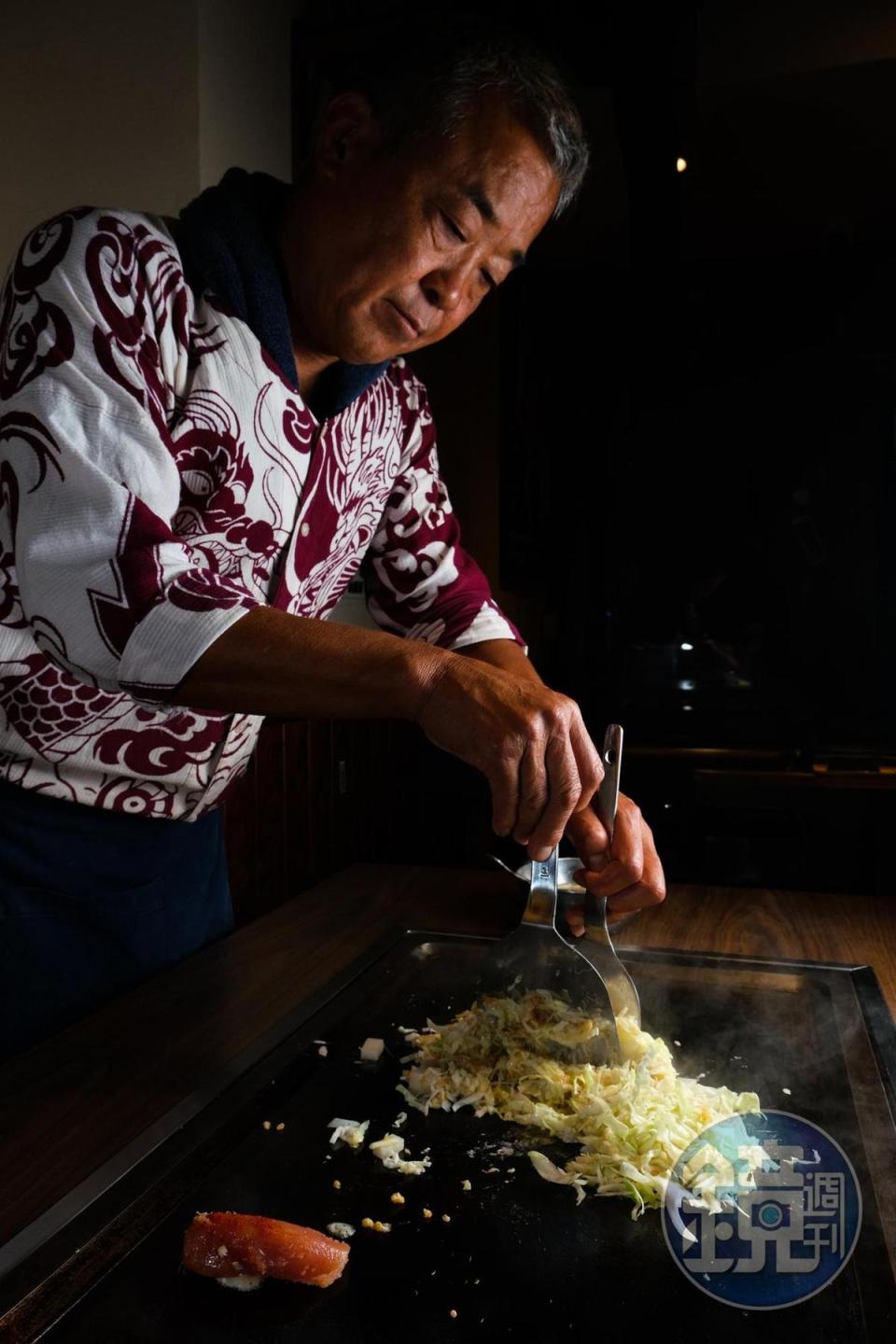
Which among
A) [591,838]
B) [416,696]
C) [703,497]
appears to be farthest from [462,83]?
[703,497]

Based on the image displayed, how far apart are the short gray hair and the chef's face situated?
2 centimetres

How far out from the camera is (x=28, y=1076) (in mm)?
1005

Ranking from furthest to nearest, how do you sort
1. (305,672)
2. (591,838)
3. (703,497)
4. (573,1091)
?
(703,497) → (591,838) → (573,1091) → (305,672)

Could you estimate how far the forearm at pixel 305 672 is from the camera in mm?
971

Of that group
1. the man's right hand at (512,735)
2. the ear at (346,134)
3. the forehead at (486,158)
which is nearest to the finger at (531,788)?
the man's right hand at (512,735)

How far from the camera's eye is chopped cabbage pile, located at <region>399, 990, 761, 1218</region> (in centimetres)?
93

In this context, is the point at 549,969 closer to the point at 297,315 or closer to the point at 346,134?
the point at 297,315

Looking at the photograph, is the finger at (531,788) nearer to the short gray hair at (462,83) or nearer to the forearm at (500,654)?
the forearm at (500,654)

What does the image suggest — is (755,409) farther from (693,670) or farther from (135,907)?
(135,907)

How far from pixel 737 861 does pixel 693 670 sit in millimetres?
873

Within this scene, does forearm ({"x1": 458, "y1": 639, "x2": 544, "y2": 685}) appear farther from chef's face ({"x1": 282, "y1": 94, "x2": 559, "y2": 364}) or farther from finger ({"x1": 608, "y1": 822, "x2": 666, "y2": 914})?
chef's face ({"x1": 282, "y1": 94, "x2": 559, "y2": 364})

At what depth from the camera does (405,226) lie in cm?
125

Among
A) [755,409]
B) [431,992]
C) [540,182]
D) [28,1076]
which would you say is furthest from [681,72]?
[28,1076]

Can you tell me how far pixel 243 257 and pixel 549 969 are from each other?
37.4 inches
